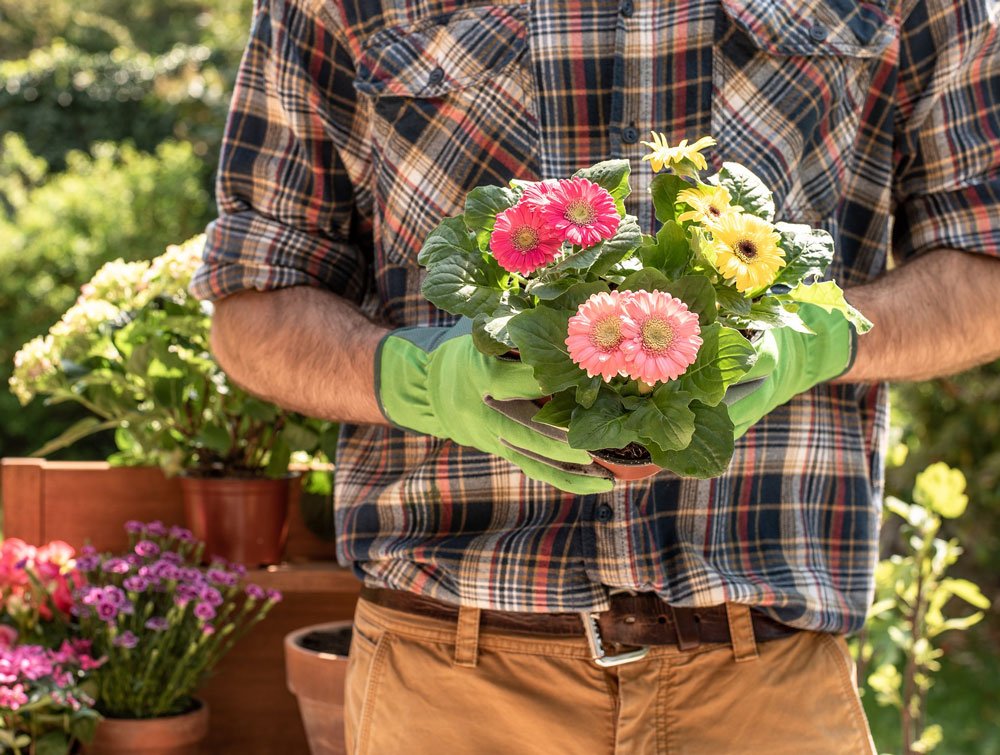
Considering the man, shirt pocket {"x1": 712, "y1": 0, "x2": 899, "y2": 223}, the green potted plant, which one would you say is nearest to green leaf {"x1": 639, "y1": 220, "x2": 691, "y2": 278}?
the man

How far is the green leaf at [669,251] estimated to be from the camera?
111 centimetres

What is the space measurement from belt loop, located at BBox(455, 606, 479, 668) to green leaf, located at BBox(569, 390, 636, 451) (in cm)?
43

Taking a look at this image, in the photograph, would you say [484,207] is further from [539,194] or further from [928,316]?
[928,316]

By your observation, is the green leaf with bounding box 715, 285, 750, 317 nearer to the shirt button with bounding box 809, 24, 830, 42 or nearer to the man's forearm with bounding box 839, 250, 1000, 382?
the man's forearm with bounding box 839, 250, 1000, 382

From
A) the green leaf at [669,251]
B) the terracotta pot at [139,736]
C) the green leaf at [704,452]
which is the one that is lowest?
the terracotta pot at [139,736]

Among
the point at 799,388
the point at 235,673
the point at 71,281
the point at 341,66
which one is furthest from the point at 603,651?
the point at 71,281

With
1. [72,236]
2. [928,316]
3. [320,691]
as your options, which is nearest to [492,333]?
[928,316]

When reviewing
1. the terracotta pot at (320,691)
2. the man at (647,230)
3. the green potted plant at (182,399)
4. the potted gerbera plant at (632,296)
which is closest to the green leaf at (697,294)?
the potted gerbera plant at (632,296)

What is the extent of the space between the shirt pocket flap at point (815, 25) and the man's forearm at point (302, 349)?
1.88 ft

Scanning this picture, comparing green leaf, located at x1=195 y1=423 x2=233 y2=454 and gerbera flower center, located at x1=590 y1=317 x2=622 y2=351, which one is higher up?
gerbera flower center, located at x1=590 y1=317 x2=622 y2=351

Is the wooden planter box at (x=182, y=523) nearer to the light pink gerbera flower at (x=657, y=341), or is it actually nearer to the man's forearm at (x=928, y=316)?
the man's forearm at (x=928, y=316)

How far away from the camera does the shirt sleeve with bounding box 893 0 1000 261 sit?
146cm

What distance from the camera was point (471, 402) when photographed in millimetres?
1279

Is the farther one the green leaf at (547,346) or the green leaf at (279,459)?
the green leaf at (279,459)
